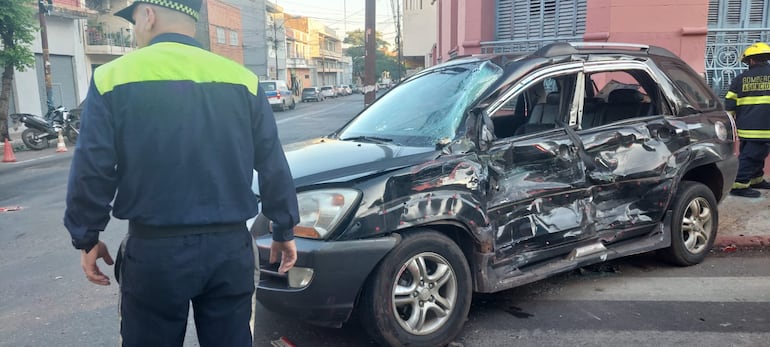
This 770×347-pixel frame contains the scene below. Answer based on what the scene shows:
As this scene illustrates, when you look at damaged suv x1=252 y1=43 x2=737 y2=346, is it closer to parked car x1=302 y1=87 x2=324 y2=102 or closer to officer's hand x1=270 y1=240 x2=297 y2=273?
officer's hand x1=270 y1=240 x2=297 y2=273

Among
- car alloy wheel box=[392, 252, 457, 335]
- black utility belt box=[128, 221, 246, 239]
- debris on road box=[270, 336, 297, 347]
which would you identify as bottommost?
debris on road box=[270, 336, 297, 347]

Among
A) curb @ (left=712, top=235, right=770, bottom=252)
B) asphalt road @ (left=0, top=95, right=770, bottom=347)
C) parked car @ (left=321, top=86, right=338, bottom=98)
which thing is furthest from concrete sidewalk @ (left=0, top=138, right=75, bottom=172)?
parked car @ (left=321, top=86, right=338, bottom=98)

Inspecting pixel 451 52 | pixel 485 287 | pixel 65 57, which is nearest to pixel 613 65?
pixel 485 287

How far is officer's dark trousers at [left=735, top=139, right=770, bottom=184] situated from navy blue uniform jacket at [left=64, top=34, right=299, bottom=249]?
6606mm

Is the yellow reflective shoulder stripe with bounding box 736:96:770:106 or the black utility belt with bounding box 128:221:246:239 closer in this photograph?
the black utility belt with bounding box 128:221:246:239

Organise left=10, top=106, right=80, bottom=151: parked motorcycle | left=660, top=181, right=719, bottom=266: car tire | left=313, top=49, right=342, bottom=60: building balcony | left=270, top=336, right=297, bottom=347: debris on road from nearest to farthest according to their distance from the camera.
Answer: left=270, top=336, right=297, bottom=347: debris on road
left=660, top=181, right=719, bottom=266: car tire
left=10, top=106, right=80, bottom=151: parked motorcycle
left=313, top=49, right=342, bottom=60: building balcony

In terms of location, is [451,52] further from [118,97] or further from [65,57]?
[65,57]

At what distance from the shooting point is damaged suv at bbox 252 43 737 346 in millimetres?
3154

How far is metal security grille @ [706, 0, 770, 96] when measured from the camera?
9.01 metres

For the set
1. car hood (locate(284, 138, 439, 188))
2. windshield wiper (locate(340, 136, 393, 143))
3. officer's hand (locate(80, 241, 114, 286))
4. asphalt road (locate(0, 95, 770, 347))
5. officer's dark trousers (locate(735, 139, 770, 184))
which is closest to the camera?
officer's hand (locate(80, 241, 114, 286))

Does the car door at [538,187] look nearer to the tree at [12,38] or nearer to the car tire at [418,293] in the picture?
the car tire at [418,293]

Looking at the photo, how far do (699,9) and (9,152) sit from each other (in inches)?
551

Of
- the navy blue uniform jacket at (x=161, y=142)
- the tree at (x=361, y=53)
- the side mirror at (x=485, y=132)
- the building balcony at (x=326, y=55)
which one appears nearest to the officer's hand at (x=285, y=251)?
the navy blue uniform jacket at (x=161, y=142)

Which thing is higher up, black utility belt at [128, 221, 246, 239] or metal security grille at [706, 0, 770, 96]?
metal security grille at [706, 0, 770, 96]
